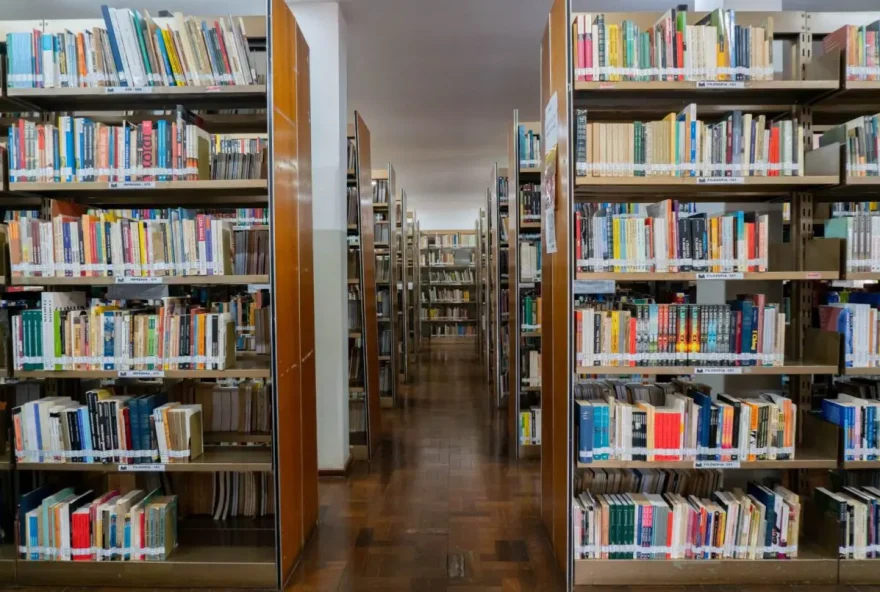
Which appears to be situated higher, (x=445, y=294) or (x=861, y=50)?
(x=861, y=50)

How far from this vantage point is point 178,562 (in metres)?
2.54

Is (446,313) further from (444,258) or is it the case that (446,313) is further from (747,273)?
(747,273)

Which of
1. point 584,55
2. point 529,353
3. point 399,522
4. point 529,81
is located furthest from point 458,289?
point 584,55

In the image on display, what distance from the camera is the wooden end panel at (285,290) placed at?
2514mm

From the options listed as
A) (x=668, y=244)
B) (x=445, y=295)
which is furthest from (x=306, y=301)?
(x=445, y=295)

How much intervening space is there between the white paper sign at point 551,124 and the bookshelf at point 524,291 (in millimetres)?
1419

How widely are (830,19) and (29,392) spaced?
436cm

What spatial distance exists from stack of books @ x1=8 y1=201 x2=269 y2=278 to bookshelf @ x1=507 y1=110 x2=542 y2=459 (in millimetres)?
2472

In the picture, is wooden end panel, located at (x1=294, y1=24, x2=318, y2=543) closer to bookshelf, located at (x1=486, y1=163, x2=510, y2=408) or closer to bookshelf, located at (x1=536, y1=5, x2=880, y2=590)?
bookshelf, located at (x1=536, y1=5, x2=880, y2=590)

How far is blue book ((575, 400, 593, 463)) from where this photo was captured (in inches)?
96.7

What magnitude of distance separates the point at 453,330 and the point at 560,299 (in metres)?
10.5

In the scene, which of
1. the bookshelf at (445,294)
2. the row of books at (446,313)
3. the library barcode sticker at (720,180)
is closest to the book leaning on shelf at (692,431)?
the library barcode sticker at (720,180)

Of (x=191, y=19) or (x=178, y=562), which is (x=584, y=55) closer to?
(x=191, y=19)

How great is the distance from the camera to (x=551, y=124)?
2.73 metres
